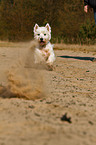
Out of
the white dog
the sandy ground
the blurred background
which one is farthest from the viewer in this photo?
the blurred background

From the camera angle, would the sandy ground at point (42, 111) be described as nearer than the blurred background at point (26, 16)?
Yes

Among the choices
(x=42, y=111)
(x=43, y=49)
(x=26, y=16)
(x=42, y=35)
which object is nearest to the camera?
(x=42, y=111)

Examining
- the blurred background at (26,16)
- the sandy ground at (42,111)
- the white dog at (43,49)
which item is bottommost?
the sandy ground at (42,111)

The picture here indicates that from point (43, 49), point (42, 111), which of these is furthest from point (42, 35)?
point (42, 111)

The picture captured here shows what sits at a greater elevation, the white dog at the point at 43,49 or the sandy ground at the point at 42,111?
the white dog at the point at 43,49

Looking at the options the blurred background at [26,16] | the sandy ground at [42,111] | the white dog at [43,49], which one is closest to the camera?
the sandy ground at [42,111]

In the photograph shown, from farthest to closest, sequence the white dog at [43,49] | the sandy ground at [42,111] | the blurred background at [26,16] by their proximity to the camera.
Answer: the blurred background at [26,16] < the white dog at [43,49] < the sandy ground at [42,111]

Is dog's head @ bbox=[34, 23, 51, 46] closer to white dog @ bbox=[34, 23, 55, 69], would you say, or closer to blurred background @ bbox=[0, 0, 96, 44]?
white dog @ bbox=[34, 23, 55, 69]

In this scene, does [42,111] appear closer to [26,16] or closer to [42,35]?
[42,35]

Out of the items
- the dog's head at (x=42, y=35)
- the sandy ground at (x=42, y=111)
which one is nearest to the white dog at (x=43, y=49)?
the dog's head at (x=42, y=35)

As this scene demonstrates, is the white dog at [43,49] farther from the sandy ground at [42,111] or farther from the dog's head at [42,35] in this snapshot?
the sandy ground at [42,111]

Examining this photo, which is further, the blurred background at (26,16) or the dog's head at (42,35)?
the blurred background at (26,16)

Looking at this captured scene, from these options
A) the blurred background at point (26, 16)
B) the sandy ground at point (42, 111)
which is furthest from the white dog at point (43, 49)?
the blurred background at point (26, 16)

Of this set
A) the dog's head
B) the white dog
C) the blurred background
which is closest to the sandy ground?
the white dog
